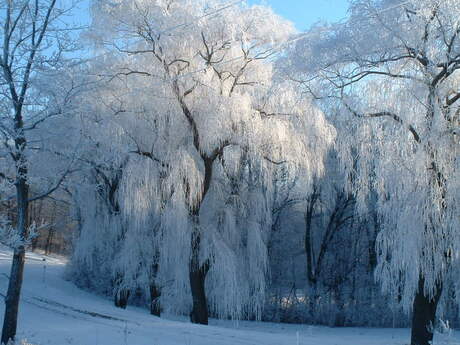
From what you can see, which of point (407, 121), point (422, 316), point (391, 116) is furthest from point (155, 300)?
point (407, 121)

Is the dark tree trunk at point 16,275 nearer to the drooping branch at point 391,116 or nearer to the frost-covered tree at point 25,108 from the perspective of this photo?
the frost-covered tree at point 25,108

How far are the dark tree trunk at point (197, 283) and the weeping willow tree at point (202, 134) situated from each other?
0.03m

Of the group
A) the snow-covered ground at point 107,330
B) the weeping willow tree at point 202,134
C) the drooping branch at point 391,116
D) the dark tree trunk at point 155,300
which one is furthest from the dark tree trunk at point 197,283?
the drooping branch at point 391,116

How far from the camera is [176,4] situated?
42.4ft

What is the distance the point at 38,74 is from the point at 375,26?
19.0 ft

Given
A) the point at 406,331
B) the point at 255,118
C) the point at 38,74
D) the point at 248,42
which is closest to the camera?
the point at 38,74

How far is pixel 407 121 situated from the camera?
8773 millimetres

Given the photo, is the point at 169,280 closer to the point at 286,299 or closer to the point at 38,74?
the point at 38,74

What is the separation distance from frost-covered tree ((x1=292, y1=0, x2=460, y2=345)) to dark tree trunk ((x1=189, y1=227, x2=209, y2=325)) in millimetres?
4503

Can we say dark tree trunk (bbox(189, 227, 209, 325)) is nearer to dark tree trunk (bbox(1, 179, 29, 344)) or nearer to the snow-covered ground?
the snow-covered ground

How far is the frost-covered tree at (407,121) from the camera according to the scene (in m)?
8.31

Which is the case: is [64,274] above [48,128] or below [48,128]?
below

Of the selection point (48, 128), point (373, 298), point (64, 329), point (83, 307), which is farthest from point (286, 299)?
point (48, 128)

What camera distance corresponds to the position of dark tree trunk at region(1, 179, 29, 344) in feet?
22.3
